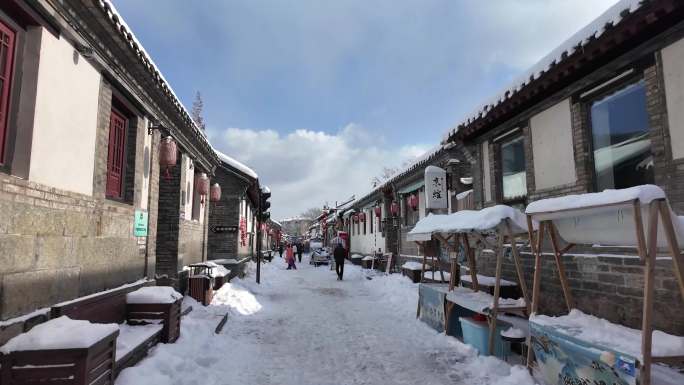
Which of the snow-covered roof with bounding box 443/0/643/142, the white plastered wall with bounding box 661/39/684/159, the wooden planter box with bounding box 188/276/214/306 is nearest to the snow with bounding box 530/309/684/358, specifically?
the white plastered wall with bounding box 661/39/684/159

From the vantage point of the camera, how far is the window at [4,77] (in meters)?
3.67

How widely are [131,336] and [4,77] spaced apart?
3.16m

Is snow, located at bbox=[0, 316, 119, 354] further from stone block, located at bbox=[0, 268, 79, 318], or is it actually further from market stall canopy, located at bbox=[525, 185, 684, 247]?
market stall canopy, located at bbox=[525, 185, 684, 247]

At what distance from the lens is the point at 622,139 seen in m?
5.65

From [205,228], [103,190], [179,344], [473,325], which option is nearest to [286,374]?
[179,344]

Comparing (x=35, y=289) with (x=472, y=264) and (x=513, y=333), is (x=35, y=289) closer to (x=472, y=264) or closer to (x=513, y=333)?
(x=513, y=333)

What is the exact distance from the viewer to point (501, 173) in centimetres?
876

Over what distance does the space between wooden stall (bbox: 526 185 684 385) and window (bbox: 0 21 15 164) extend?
541 cm

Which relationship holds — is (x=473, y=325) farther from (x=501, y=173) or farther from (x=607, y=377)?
(x=501, y=173)

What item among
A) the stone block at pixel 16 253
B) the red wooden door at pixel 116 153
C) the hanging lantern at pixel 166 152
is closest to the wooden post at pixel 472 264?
the hanging lantern at pixel 166 152

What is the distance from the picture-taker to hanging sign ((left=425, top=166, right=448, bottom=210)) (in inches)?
428

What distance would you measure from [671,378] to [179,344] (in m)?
5.64

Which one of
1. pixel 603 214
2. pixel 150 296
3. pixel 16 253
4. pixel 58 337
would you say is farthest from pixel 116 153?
pixel 603 214

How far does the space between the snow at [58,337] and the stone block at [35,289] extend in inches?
13.8
